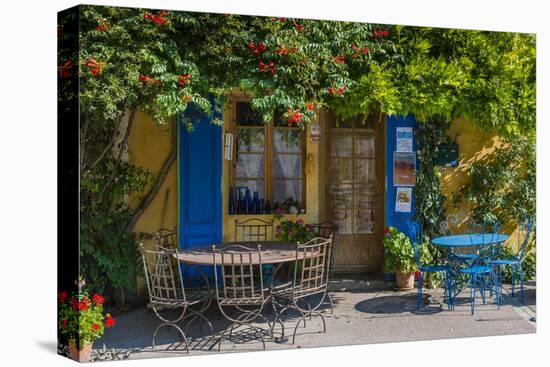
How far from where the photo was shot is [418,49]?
26.9 feet

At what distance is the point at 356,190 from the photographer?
10266 mm

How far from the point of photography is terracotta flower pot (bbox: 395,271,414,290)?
948 centimetres

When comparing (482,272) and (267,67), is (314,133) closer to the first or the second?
(267,67)

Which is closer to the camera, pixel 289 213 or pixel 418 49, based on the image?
pixel 418 49

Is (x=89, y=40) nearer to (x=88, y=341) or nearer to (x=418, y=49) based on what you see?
(x=88, y=341)

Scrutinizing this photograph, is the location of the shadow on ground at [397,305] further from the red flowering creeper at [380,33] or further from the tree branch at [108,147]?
the tree branch at [108,147]

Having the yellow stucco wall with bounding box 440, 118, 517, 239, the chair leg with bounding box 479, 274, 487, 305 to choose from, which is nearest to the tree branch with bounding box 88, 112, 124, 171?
the yellow stucco wall with bounding box 440, 118, 517, 239

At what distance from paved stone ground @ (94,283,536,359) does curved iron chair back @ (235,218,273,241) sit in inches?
46.1

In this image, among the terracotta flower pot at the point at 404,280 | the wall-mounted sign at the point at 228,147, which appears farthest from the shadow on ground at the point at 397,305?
the wall-mounted sign at the point at 228,147

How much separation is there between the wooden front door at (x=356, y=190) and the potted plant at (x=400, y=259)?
0.69m

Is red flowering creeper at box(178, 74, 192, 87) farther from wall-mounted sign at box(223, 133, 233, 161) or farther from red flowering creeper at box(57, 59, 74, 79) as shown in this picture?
wall-mounted sign at box(223, 133, 233, 161)

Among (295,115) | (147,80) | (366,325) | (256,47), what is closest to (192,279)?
(366,325)

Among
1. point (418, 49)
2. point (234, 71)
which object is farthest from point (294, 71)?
point (418, 49)

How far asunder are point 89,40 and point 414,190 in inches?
194
